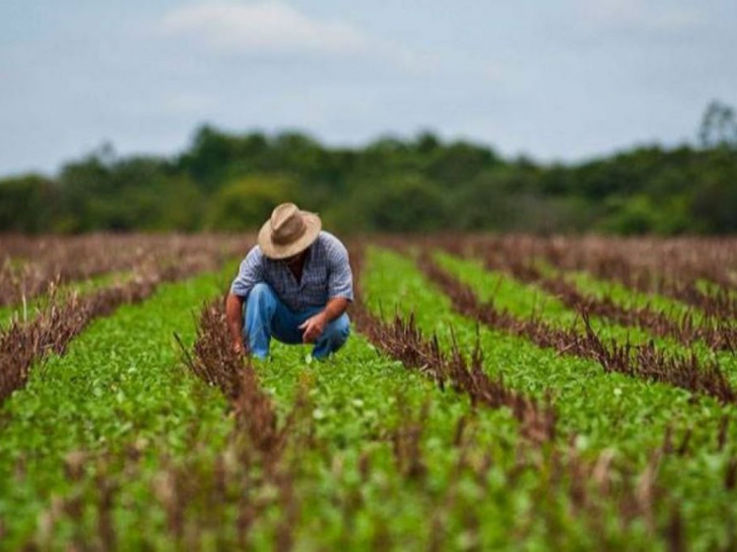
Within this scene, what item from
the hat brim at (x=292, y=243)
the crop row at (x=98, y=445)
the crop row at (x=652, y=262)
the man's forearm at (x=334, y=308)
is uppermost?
the hat brim at (x=292, y=243)

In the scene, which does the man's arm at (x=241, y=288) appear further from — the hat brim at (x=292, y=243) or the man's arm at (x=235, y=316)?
the hat brim at (x=292, y=243)

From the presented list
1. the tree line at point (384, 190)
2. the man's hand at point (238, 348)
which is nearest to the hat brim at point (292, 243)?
the man's hand at point (238, 348)

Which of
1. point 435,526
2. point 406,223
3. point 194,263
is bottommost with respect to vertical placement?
point 406,223

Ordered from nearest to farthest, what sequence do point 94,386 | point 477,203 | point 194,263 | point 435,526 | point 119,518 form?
point 435,526
point 119,518
point 94,386
point 194,263
point 477,203

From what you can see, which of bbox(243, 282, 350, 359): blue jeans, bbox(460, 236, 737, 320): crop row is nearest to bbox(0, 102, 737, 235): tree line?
bbox(460, 236, 737, 320): crop row

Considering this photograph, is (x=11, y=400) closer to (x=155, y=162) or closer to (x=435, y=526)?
(x=435, y=526)

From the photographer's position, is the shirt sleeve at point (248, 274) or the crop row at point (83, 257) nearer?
the shirt sleeve at point (248, 274)

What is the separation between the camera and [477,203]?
74562 millimetres

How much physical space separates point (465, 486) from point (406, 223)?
70.9 meters

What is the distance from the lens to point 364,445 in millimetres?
5785

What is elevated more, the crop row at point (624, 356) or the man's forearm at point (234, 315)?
the man's forearm at point (234, 315)

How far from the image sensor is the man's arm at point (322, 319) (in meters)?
8.20

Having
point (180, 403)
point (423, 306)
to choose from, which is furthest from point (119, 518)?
point (423, 306)

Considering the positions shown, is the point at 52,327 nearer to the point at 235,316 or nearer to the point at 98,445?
the point at 235,316
